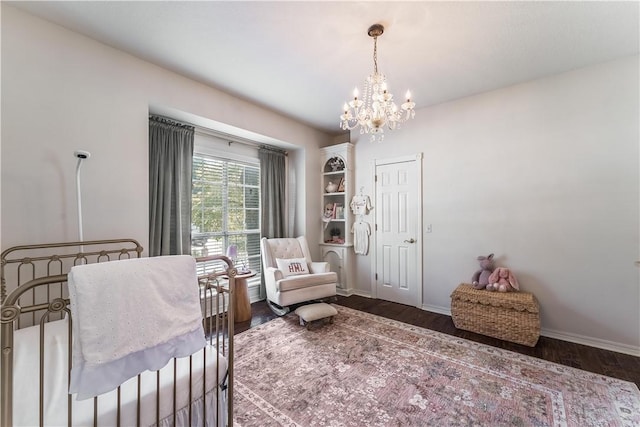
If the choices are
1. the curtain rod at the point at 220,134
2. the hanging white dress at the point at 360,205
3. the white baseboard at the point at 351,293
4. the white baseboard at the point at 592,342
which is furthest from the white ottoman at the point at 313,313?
the curtain rod at the point at 220,134

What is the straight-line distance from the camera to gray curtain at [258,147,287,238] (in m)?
4.07

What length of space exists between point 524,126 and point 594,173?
0.79 metres

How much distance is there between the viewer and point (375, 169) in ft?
13.2

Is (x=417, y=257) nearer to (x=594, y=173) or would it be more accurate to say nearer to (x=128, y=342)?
(x=594, y=173)

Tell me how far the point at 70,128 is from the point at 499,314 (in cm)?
428

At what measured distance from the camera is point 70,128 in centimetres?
211

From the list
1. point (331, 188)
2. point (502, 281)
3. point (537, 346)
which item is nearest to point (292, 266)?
point (331, 188)

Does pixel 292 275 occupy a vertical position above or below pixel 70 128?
below

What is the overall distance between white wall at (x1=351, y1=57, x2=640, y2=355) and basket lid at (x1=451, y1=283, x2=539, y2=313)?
0.28m

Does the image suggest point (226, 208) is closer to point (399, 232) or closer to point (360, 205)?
point (360, 205)

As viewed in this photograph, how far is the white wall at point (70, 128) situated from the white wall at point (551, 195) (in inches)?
130

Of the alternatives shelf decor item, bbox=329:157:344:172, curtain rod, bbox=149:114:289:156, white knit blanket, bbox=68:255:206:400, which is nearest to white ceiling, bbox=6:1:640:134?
curtain rod, bbox=149:114:289:156

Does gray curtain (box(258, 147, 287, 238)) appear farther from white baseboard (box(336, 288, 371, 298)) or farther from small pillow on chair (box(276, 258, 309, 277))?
white baseboard (box(336, 288, 371, 298))

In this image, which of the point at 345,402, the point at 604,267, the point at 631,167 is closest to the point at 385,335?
the point at 345,402
